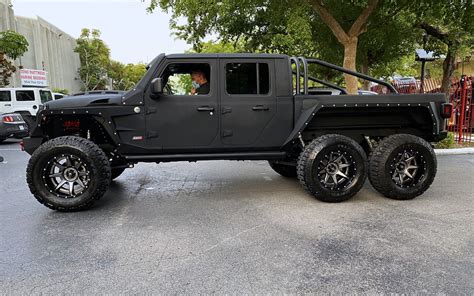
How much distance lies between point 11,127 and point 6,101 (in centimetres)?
503

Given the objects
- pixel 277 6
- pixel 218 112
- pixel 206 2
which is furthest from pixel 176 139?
pixel 277 6

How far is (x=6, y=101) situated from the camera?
1702 cm

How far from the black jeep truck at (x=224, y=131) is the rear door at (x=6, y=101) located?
14.0 metres

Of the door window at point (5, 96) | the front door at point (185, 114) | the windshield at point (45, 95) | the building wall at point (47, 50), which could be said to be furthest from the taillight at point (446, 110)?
the building wall at point (47, 50)

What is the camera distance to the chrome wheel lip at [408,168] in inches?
210

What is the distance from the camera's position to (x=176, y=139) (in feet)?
16.8

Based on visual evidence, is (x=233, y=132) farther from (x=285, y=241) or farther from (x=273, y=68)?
(x=285, y=241)

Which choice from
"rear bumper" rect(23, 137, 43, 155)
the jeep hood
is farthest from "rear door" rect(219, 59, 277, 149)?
"rear bumper" rect(23, 137, 43, 155)

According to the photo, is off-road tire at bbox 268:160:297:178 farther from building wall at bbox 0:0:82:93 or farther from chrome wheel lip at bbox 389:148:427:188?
building wall at bbox 0:0:82:93

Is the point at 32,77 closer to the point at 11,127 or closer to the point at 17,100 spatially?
the point at 17,100

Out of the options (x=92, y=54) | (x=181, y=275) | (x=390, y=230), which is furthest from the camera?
(x=92, y=54)

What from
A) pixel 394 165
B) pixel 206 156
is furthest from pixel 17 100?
pixel 394 165

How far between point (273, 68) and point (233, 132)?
1051 mm

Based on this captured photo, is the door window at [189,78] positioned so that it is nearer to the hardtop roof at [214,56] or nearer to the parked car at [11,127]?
the hardtop roof at [214,56]
